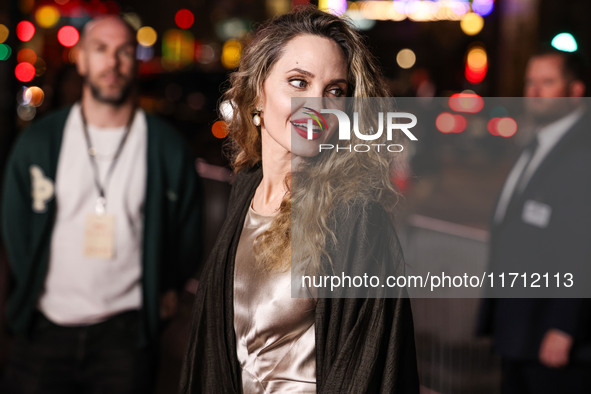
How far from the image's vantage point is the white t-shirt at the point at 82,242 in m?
3.31

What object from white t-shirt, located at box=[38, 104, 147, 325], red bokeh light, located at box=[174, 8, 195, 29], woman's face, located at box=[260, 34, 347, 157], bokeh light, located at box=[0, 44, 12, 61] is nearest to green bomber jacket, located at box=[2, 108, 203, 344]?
white t-shirt, located at box=[38, 104, 147, 325]

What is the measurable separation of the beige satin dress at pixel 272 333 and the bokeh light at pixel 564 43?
2.35 m

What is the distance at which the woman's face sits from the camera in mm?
1780

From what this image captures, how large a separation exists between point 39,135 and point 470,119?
83.9 feet

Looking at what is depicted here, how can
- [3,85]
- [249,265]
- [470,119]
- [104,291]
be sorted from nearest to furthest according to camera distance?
[249,265]
[104,291]
[3,85]
[470,119]

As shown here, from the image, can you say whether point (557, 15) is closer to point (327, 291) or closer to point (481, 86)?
point (481, 86)

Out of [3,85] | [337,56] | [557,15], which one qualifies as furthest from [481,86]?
[337,56]

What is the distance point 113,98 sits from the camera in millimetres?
3416

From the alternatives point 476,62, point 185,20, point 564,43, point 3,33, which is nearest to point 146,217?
point 564,43

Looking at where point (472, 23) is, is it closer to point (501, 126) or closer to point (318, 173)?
point (501, 126)

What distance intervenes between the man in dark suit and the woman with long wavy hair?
1.65 m

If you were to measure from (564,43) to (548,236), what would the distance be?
1.03 m

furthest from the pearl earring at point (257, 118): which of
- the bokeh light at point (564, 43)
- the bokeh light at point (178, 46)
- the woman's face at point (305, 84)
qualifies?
the bokeh light at point (178, 46)

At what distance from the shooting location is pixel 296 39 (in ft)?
5.93
